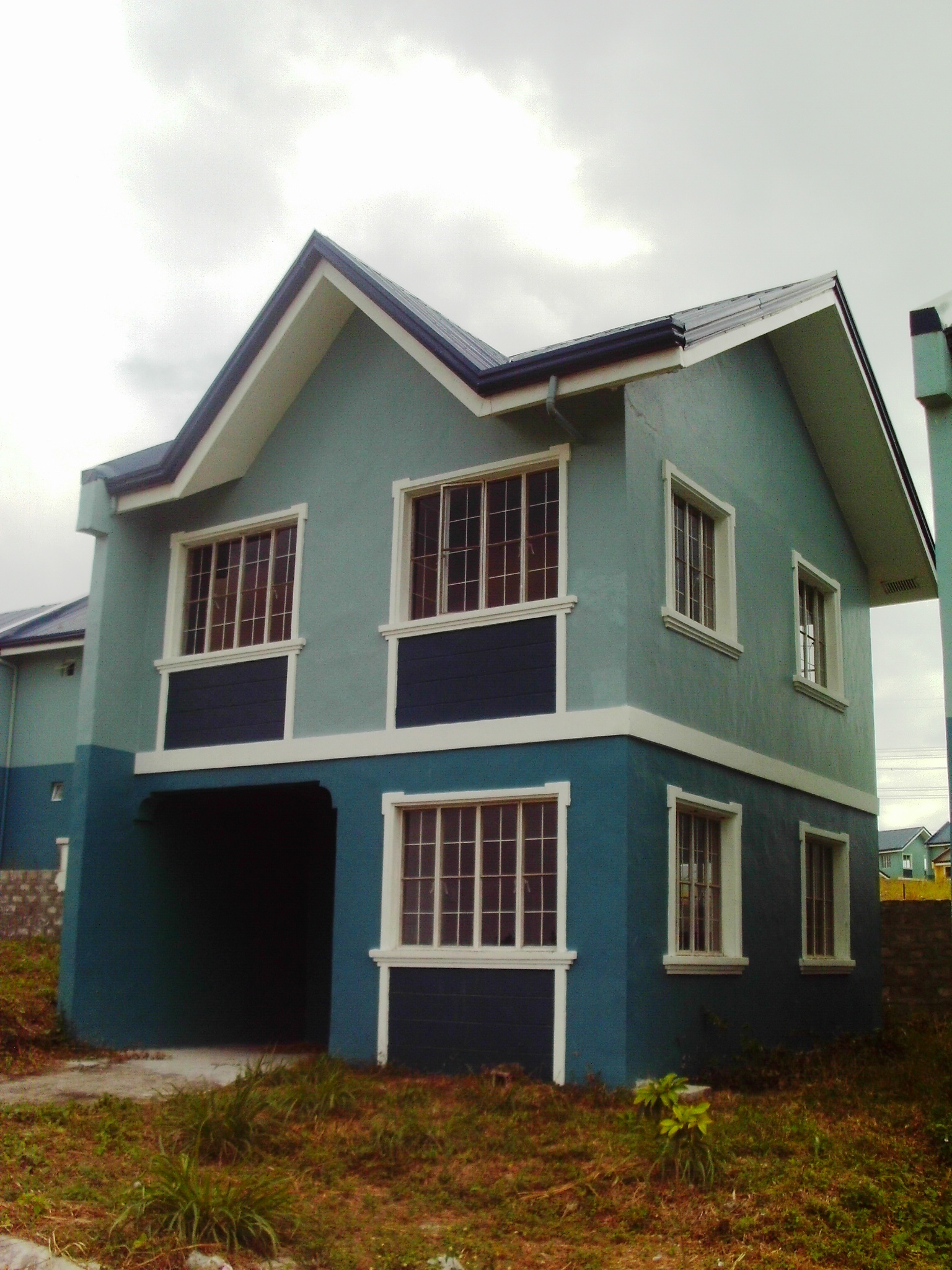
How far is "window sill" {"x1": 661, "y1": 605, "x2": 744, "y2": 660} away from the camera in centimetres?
1251

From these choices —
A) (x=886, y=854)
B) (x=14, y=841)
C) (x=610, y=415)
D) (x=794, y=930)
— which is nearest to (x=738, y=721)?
(x=794, y=930)

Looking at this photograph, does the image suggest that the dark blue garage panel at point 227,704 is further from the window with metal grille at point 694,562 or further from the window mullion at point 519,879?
the window with metal grille at point 694,562

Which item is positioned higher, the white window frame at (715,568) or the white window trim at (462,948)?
the white window frame at (715,568)

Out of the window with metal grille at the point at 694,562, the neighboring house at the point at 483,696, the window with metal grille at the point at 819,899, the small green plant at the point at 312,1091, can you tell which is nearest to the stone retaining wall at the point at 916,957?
the neighboring house at the point at 483,696

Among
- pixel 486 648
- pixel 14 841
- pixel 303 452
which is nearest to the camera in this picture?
pixel 486 648

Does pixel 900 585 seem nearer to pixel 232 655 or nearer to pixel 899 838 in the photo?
pixel 232 655

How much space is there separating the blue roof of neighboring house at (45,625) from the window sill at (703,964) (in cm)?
1509

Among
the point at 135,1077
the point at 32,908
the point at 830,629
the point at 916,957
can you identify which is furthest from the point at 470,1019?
the point at 32,908

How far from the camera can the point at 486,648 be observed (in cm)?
1254

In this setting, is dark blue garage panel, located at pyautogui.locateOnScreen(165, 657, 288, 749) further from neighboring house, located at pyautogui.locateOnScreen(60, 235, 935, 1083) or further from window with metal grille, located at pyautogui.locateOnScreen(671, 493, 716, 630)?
window with metal grille, located at pyautogui.locateOnScreen(671, 493, 716, 630)

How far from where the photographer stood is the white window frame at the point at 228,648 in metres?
13.9

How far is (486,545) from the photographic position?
12.9 meters

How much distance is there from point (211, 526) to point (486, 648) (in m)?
4.14

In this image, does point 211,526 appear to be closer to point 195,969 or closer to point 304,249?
point 304,249
